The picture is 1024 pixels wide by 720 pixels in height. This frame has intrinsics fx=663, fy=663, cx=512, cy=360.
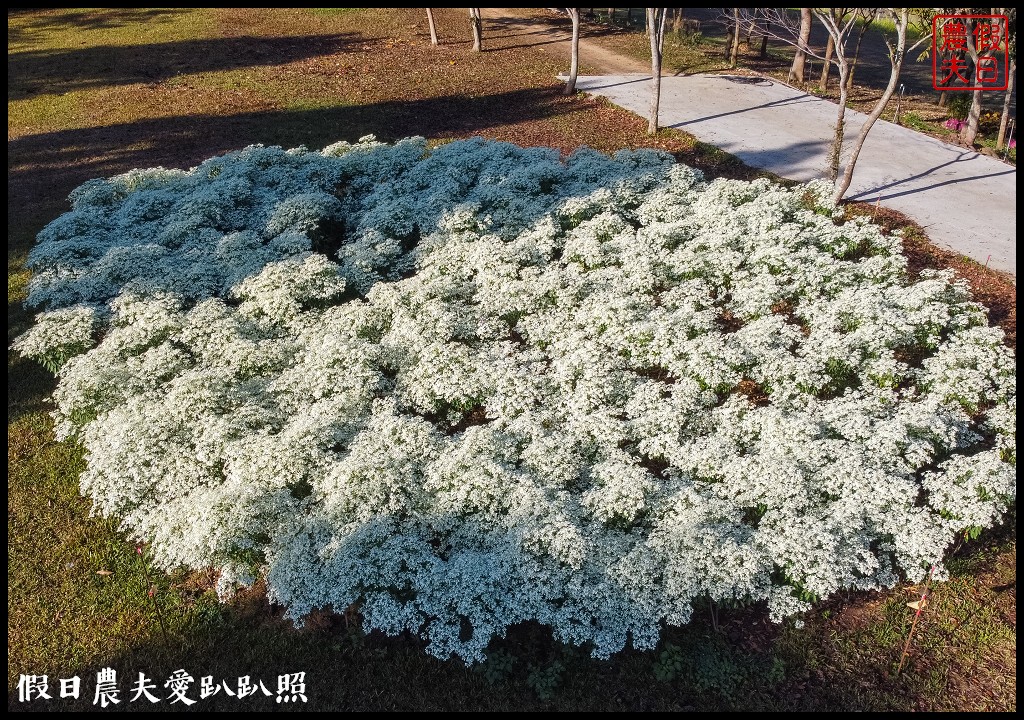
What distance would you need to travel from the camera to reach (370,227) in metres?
14.5

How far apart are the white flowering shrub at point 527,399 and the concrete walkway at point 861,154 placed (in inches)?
151

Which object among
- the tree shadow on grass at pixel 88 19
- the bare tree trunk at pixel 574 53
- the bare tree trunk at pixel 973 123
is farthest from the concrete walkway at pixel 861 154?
the tree shadow on grass at pixel 88 19

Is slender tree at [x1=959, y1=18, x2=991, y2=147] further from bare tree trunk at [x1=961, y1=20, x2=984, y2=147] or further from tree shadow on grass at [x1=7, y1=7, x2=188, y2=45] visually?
tree shadow on grass at [x1=7, y1=7, x2=188, y2=45]

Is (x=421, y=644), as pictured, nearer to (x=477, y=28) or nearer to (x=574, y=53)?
(x=574, y=53)

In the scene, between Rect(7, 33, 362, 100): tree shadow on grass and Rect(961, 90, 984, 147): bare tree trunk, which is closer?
Rect(961, 90, 984, 147): bare tree trunk

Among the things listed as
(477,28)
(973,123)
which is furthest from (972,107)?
(477,28)

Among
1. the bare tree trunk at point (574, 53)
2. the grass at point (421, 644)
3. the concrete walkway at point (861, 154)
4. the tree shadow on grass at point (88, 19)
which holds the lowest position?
the grass at point (421, 644)

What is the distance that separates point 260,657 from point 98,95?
30.2 metres

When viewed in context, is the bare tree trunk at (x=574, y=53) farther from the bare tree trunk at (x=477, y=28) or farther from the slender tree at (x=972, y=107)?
the slender tree at (x=972, y=107)

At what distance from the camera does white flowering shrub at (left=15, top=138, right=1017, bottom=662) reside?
25.6 ft

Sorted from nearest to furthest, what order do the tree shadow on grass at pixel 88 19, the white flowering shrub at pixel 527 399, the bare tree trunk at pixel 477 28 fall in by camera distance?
the white flowering shrub at pixel 527 399 < the bare tree trunk at pixel 477 28 < the tree shadow on grass at pixel 88 19

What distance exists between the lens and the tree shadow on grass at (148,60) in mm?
31281

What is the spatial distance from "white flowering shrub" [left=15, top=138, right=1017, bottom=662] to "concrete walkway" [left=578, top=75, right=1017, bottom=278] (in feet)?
12.6

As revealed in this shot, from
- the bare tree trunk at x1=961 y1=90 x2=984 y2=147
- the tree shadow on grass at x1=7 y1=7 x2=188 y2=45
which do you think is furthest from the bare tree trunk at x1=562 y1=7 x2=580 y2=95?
the tree shadow on grass at x1=7 y1=7 x2=188 y2=45
